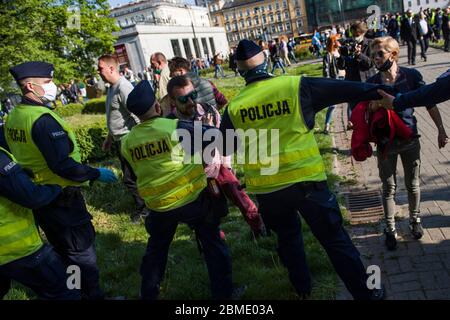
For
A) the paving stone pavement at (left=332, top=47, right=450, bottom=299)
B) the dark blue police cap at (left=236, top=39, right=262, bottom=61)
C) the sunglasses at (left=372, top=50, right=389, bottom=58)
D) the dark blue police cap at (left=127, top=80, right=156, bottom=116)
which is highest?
the dark blue police cap at (left=236, top=39, right=262, bottom=61)

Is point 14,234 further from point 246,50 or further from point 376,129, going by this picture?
point 376,129

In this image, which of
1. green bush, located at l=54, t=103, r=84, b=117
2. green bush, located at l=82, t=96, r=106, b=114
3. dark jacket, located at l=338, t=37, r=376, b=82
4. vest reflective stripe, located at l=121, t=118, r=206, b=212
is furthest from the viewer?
green bush, located at l=54, t=103, r=84, b=117

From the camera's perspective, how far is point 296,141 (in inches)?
115

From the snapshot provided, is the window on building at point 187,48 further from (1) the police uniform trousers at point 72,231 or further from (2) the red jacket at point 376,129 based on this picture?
(1) the police uniform trousers at point 72,231

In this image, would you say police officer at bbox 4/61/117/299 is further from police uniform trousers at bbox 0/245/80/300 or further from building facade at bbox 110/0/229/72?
building facade at bbox 110/0/229/72

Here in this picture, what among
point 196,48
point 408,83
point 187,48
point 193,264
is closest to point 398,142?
point 408,83

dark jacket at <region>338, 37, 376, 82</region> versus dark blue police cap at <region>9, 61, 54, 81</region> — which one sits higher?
dark blue police cap at <region>9, 61, 54, 81</region>

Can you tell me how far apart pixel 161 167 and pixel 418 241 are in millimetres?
2597

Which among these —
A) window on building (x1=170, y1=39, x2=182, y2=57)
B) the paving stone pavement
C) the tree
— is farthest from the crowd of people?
window on building (x1=170, y1=39, x2=182, y2=57)

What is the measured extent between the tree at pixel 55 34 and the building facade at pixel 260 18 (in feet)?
308

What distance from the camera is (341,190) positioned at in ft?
18.1

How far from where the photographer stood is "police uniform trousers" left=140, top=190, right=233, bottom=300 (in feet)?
10.9
